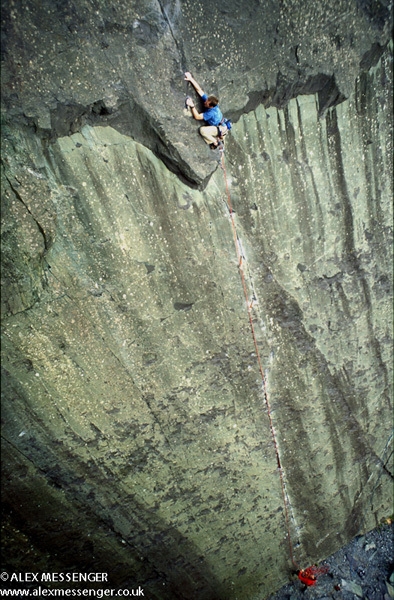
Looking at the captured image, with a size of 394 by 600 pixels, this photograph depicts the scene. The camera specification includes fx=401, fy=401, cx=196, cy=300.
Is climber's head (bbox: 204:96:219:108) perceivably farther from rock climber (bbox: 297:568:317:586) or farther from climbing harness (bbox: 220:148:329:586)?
rock climber (bbox: 297:568:317:586)

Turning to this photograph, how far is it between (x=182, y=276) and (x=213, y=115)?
0.84 meters

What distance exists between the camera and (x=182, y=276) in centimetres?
220

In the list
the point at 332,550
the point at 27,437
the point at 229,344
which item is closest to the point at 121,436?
the point at 27,437

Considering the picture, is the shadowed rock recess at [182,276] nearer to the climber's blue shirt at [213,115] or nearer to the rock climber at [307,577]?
the climber's blue shirt at [213,115]

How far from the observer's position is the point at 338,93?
230 centimetres

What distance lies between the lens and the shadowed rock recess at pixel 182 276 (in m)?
1.87

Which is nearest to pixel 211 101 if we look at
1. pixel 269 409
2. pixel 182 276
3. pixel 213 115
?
pixel 213 115

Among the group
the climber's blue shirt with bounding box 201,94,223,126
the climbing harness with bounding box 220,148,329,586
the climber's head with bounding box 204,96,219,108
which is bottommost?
the climbing harness with bounding box 220,148,329,586

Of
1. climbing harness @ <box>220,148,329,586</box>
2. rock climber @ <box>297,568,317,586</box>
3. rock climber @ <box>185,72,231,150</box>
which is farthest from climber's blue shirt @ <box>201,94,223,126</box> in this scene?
rock climber @ <box>297,568,317,586</box>

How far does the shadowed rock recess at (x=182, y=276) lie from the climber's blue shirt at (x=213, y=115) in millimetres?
91

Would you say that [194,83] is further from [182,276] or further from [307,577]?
[307,577]

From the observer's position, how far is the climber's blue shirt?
2018 millimetres

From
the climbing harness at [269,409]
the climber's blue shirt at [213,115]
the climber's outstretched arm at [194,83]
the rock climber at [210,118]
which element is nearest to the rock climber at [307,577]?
the climbing harness at [269,409]

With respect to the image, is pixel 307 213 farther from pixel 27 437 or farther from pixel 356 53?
pixel 27 437
